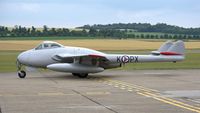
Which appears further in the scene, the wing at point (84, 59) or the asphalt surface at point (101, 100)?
the wing at point (84, 59)

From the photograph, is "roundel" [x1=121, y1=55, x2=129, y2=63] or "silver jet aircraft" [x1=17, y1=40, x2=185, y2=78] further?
"roundel" [x1=121, y1=55, x2=129, y2=63]

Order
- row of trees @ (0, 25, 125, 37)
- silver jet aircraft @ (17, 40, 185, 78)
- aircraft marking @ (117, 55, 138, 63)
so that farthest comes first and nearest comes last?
row of trees @ (0, 25, 125, 37) → aircraft marking @ (117, 55, 138, 63) → silver jet aircraft @ (17, 40, 185, 78)

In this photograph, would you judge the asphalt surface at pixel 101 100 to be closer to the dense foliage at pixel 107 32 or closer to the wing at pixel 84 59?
the wing at pixel 84 59

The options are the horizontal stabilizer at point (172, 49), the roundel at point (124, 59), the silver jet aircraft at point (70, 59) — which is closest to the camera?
the silver jet aircraft at point (70, 59)

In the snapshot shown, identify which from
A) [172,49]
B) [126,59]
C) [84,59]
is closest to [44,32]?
[172,49]

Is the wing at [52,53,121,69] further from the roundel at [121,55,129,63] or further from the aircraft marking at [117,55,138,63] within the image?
the roundel at [121,55,129,63]

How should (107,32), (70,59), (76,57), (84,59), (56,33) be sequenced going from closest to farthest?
(76,57), (84,59), (70,59), (56,33), (107,32)

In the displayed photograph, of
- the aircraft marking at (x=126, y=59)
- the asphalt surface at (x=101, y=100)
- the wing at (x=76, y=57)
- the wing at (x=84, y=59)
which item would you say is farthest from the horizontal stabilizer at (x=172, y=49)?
the asphalt surface at (x=101, y=100)

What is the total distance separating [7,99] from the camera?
14.0 m

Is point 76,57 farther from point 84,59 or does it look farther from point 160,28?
point 160,28

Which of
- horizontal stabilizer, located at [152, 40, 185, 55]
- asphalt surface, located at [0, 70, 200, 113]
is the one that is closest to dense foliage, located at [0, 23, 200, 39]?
horizontal stabilizer, located at [152, 40, 185, 55]

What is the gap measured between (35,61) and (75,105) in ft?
42.7

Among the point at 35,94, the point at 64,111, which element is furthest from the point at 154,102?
the point at 35,94

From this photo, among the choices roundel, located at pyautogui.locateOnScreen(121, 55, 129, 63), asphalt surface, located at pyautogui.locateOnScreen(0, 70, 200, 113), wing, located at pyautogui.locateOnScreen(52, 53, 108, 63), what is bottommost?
asphalt surface, located at pyautogui.locateOnScreen(0, 70, 200, 113)
